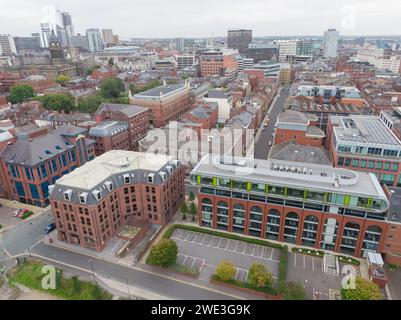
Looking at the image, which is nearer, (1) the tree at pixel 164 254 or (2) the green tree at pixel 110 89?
(1) the tree at pixel 164 254

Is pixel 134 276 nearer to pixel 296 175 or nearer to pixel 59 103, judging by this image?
pixel 296 175

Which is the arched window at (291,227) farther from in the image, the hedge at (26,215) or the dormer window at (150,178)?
the hedge at (26,215)

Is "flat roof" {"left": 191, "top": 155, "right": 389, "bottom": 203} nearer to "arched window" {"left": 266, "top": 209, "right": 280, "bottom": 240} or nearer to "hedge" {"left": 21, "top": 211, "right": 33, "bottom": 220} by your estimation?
"arched window" {"left": 266, "top": 209, "right": 280, "bottom": 240}

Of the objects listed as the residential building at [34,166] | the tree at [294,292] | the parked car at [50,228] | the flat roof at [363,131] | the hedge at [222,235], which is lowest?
the hedge at [222,235]

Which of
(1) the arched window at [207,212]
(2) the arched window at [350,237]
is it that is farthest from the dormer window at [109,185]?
(2) the arched window at [350,237]

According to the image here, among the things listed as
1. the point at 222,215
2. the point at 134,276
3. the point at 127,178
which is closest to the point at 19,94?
the point at 127,178

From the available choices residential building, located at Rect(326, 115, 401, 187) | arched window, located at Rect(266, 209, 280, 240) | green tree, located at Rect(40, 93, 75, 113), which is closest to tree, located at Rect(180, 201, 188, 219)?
arched window, located at Rect(266, 209, 280, 240)

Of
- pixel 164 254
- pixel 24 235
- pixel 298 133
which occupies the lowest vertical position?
pixel 24 235

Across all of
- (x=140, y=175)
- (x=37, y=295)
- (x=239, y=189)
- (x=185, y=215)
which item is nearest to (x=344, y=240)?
(x=239, y=189)
